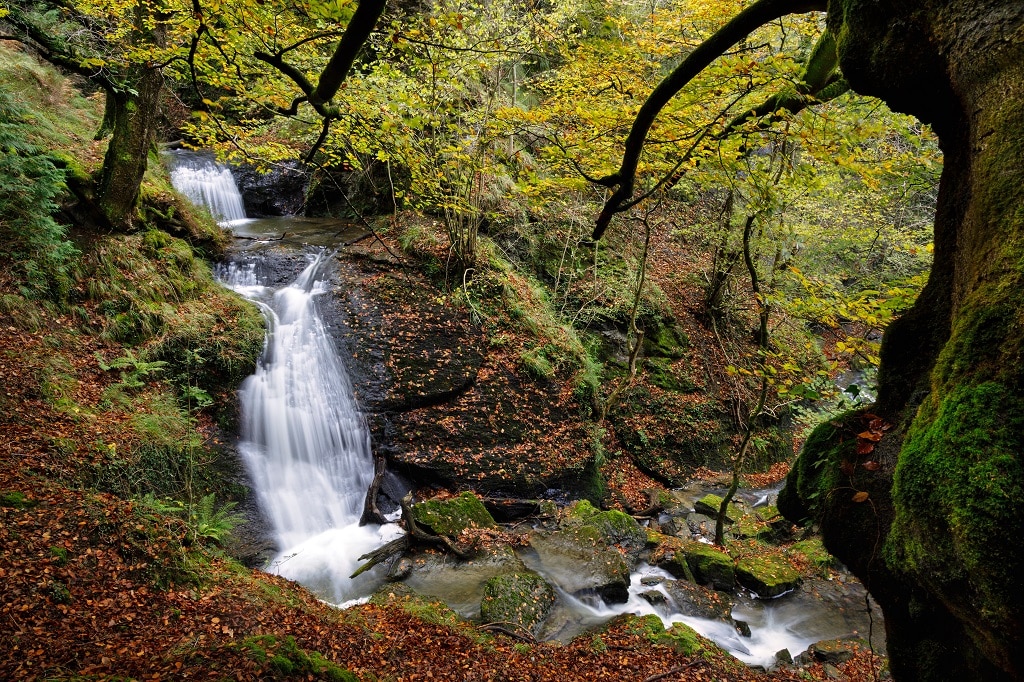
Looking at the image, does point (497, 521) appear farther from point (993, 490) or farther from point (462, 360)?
point (993, 490)

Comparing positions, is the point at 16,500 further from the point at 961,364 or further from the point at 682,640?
the point at 682,640

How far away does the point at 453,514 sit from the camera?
8180 mm

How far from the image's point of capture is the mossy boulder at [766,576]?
7.89m

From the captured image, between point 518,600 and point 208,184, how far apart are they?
14.3 meters

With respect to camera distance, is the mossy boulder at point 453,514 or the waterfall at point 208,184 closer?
the mossy boulder at point 453,514

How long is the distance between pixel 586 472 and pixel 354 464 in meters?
4.78

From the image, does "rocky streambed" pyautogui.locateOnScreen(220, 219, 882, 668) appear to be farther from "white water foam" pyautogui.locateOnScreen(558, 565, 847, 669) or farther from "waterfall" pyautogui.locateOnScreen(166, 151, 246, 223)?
"waterfall" pyautogui.locateOnScreen(166, 151, 246, 223)

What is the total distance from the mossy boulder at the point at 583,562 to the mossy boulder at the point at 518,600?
21.2 inches

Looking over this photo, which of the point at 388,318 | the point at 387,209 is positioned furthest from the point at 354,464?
the point at 387,209

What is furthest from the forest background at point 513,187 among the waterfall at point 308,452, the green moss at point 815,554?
the green moss at point 815,554

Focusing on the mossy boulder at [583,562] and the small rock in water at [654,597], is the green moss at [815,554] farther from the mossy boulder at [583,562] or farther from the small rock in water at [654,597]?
the mossy boulder at [583,562]

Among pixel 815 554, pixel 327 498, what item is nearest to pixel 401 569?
pixel 327 498

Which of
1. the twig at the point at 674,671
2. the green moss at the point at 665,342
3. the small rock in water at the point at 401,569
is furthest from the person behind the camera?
the green moss at the point at 665,342

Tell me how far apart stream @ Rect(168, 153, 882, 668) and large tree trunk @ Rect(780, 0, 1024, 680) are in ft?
15.9
